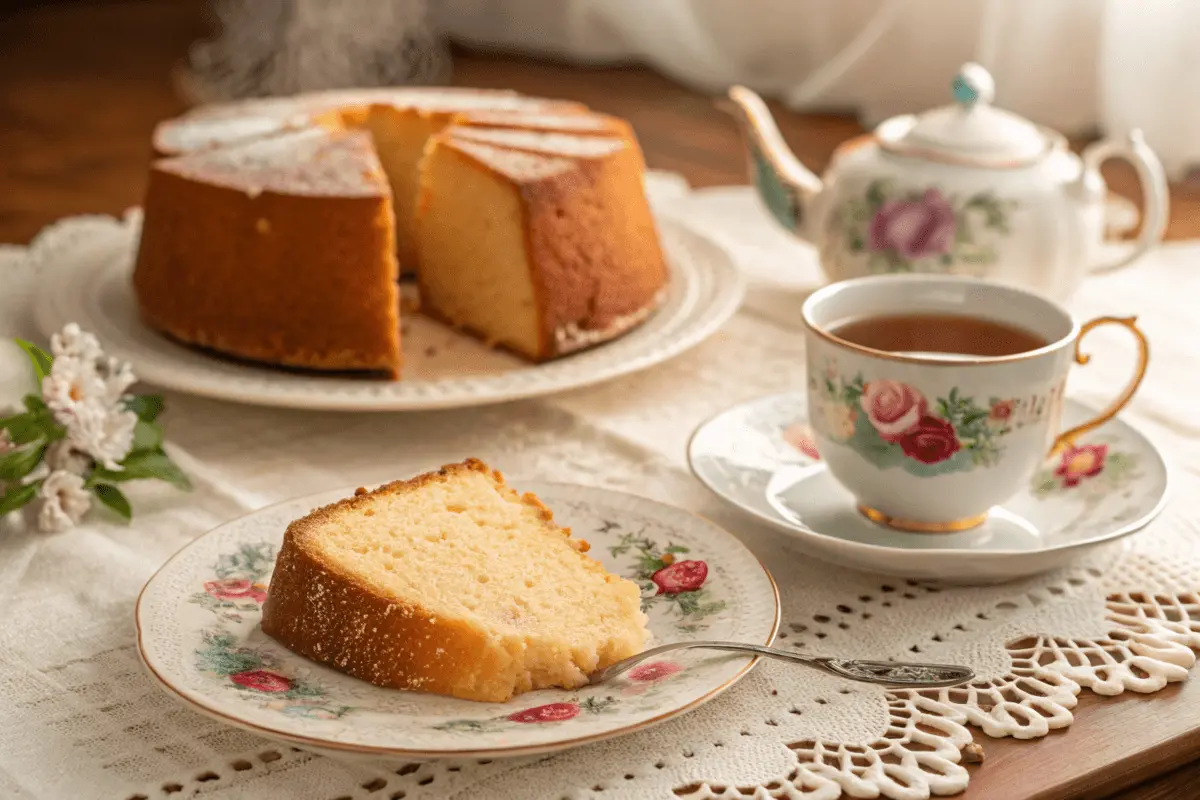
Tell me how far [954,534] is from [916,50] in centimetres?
209

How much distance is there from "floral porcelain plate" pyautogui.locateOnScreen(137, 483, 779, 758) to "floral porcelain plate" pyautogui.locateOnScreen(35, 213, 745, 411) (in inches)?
12.6

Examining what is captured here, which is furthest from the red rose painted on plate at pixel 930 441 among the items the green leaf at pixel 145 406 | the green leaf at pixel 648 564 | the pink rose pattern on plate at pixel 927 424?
the green leaf at pixel 145 406

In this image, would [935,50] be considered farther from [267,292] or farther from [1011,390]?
[1011,390]

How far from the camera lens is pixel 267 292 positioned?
1.56 meters

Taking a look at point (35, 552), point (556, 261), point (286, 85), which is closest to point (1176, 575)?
point (556, 261)

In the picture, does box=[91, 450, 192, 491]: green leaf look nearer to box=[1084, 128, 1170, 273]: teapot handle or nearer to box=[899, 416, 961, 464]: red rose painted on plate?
box=[899, 416, 961, 464]: red rose painted on plate

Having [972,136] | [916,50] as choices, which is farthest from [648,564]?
[916,50]

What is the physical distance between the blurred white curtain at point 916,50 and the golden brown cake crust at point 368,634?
206 centimetres

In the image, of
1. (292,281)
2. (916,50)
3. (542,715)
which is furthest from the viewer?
(916,50)

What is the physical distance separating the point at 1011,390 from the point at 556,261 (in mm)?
707

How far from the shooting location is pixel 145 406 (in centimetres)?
131

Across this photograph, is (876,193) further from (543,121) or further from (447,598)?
(447,598)

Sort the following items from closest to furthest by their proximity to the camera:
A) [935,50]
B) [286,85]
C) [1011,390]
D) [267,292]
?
[1011,390], [267,292], [935,50], [286,85]

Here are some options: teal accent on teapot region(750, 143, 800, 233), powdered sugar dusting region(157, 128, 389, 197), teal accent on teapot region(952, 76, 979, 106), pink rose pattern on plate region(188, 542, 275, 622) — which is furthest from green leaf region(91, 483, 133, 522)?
teal accent on teapot region(952, 76, 979, 106)
